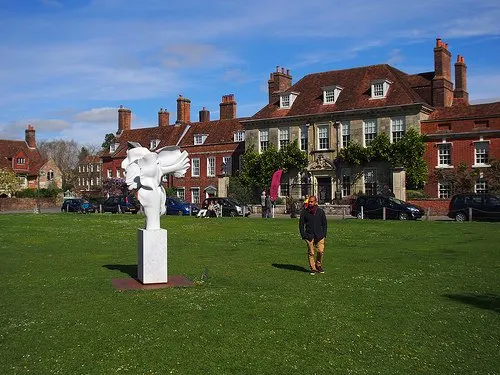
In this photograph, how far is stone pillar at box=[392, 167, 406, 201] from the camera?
40.3 metres

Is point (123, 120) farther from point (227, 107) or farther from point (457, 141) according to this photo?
point (457, 141)

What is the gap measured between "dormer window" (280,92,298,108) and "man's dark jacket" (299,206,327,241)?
1450 inches

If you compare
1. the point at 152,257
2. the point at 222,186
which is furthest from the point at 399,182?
the point at 152,257

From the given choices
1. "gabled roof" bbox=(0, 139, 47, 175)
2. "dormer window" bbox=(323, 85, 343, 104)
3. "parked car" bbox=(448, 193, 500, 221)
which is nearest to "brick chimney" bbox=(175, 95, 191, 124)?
"dormer window" bbox=(323, 85, 343, 104)

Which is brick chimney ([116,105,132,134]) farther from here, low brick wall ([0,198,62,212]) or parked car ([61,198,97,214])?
parked car ([61,198,97,214])

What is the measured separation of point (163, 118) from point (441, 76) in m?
34.7

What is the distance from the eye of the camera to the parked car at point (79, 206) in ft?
158

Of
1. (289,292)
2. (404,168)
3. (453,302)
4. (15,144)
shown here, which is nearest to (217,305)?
(289,292)

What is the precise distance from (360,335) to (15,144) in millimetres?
78957

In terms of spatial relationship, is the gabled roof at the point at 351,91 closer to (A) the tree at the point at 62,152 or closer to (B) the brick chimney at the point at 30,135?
(B) the brick chimney at the point at 30,135

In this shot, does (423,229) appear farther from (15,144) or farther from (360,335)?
(15,144)

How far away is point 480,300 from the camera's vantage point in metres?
10.2

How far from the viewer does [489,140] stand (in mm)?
38688

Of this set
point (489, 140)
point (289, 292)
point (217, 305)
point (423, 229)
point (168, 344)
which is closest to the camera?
point (168, 344)
